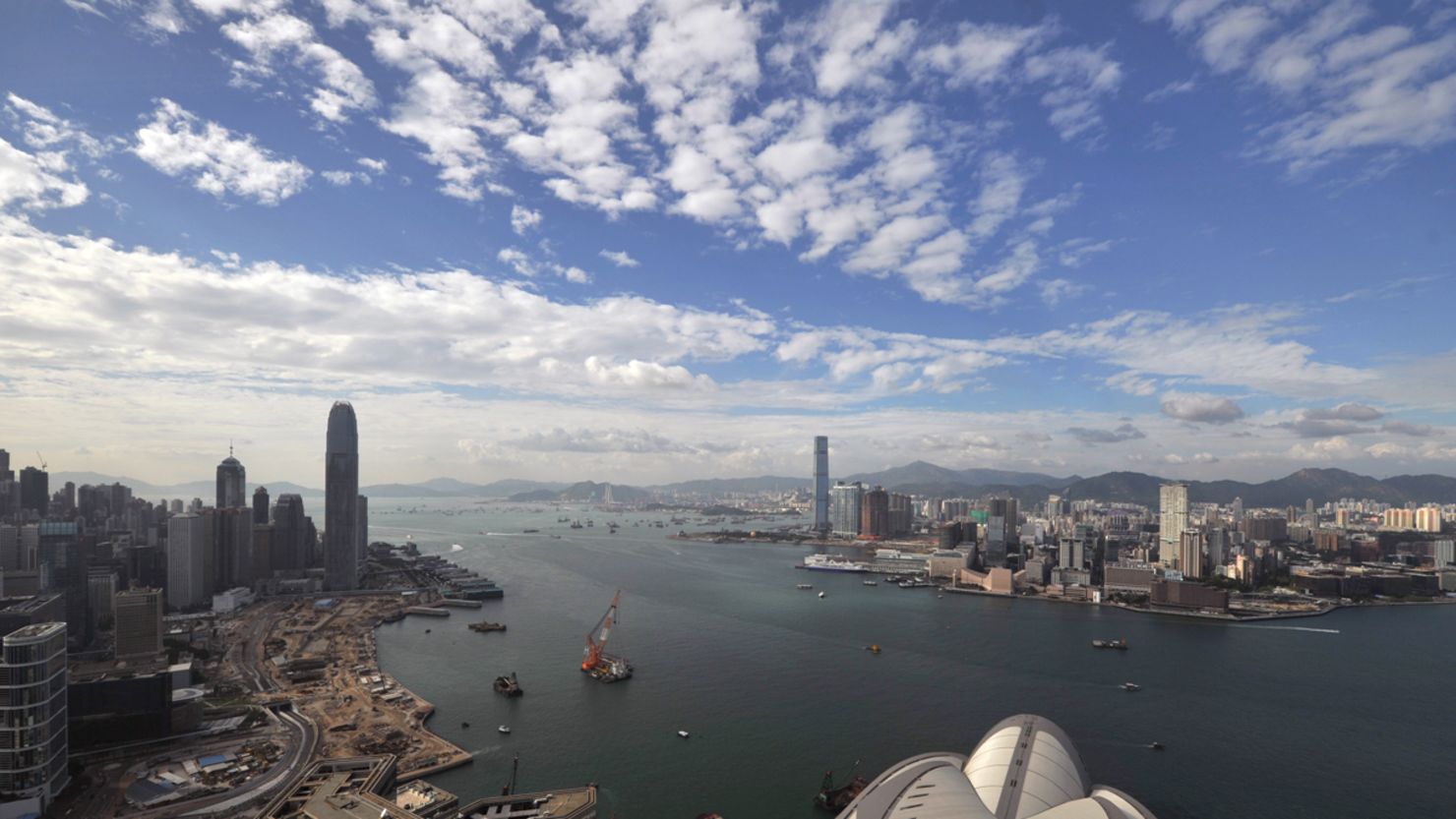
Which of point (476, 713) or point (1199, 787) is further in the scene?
point (476, 713)

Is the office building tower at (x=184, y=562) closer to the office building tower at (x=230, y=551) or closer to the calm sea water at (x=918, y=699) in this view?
the office building tower at (x=230, y=551)

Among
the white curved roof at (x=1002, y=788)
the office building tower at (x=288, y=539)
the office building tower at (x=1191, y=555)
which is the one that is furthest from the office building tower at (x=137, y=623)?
the office building tower at (x=1191, y=555)

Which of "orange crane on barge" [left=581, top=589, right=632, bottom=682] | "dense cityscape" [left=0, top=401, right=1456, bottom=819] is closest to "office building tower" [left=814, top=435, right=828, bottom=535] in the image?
"dense cityscape" [left=0, top=401, right=1456, bottom=819]

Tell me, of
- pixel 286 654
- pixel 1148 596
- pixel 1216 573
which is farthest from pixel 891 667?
pixel 1216 573

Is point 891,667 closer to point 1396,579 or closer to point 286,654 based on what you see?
point 286,654

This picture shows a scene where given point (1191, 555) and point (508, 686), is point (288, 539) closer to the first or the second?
point (508, 686)
